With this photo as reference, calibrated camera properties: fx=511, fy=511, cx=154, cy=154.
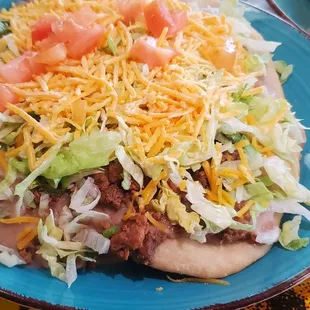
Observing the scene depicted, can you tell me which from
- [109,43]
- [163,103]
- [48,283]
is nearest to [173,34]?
[109,43]

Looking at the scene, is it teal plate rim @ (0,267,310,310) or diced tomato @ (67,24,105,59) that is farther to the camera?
diced tomato @ (67,24,105,59)

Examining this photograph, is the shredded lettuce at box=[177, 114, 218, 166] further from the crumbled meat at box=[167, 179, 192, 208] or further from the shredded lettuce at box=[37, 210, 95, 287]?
the shredded lettuce at box=[37, 210, 95, 287]

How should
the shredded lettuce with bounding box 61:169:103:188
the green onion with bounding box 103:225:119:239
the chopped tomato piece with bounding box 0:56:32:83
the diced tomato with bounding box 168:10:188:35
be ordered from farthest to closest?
the diced tomato with bounding box 168:10:188:35 < the chopped tomato piece with bounding box 0:56:32:83 < the shredded lettuce with bounding box 61:169:103:188 < the green onion with bounding box 103:225:119:239

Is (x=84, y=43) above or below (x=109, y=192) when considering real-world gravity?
above

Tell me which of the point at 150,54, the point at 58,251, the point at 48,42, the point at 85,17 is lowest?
the point at 58,251

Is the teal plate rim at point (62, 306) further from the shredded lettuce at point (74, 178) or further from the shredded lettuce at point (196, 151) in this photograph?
the shredded lettuce at point (196, 151)

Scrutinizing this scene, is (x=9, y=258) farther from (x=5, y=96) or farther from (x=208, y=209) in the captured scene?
(x=208, y=209)

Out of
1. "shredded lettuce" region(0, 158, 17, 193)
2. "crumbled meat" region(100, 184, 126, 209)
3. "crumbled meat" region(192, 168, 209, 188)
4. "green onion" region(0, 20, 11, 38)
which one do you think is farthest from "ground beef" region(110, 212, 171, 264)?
"green onion" region(0, 20, 11, 38)

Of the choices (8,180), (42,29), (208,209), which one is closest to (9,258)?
(8,180)
